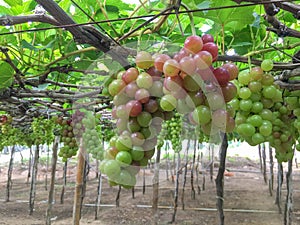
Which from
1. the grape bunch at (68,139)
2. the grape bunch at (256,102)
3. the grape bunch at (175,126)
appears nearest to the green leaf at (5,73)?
the grape bunch at (175,126)

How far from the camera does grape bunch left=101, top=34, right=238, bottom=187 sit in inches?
26.1

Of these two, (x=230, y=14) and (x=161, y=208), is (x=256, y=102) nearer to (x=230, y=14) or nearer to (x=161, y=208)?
(x=230, y=14)

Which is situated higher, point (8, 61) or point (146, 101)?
point (8, 61)

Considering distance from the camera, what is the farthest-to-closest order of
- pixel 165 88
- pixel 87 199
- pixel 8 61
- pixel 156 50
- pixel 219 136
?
pixel 87 199
pixel 8 61
pixel 156 50
pixel 219 136
pixel 165 88

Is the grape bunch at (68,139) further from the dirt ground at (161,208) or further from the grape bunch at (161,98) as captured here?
the grape bunch at (161,98)

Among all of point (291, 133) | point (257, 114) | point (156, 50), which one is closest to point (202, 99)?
point (156, 50)

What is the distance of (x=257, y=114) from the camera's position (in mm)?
1205

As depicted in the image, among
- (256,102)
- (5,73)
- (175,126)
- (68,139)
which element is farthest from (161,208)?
(256,102)

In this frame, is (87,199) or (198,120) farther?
(87,199)

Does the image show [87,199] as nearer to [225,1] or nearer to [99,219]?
[99,219]

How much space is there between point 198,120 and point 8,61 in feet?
4.80

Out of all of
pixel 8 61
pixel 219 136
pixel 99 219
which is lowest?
pixel 99 219

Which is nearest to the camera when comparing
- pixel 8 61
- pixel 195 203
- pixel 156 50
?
pixel 156 50

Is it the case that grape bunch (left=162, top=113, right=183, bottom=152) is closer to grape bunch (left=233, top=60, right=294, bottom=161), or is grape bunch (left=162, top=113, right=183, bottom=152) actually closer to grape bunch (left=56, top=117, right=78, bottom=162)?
grape bunch (left=233, top=60, right=294, bottom=161)
